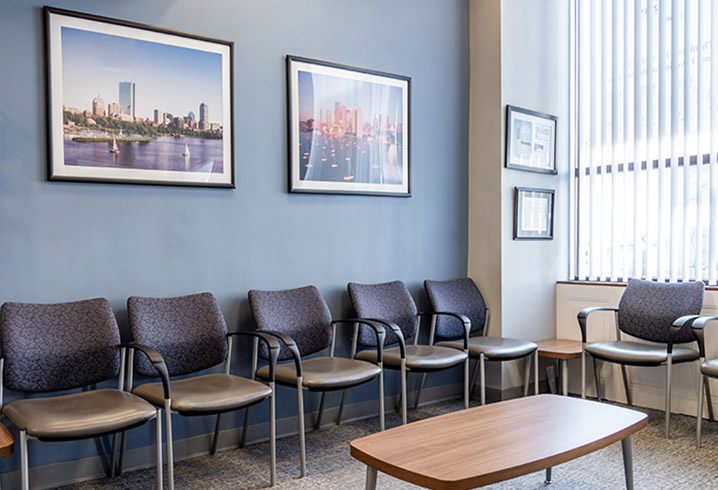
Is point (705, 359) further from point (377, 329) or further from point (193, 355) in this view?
point (193, 355)

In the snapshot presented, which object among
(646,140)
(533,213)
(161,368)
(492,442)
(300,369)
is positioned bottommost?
(492,442)

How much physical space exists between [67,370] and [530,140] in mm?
3344

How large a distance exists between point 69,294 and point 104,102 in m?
0.93

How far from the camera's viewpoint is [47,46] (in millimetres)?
2795

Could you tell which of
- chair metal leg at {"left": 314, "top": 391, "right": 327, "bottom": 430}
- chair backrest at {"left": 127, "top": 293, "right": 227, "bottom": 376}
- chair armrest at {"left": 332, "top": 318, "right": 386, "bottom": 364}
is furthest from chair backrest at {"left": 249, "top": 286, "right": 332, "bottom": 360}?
chair metal leg at {"left": 314, "top": 391, "right": 327, "bottom": 430}

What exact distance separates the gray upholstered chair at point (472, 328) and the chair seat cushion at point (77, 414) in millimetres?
2033

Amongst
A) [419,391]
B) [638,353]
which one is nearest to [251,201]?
[419,391]

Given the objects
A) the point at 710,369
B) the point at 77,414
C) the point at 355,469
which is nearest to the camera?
the point at 77,414

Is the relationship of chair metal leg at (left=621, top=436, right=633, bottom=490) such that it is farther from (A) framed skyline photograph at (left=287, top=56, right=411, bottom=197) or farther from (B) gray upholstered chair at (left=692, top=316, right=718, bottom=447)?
(A) framed skyline photograph at (left=287, top=56, right=411, bottom=197)

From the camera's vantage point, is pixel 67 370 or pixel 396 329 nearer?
pixel 67 370

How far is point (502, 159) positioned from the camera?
4.29 m

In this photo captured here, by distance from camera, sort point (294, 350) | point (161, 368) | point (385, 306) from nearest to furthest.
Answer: point (161, 368), point (294, 350), point (385, 306)

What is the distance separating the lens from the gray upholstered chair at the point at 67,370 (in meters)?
2.25

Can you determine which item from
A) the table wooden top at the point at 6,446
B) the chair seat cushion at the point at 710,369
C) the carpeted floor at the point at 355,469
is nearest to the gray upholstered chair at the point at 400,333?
the carpeted floor at the point at 355,469
